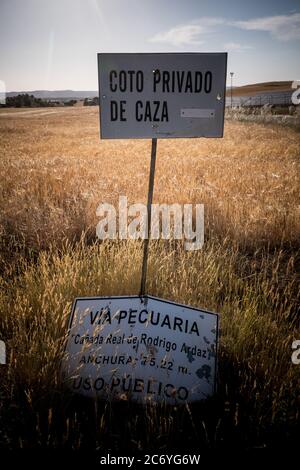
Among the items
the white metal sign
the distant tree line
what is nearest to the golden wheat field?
the white metal sign

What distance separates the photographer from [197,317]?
2234mm

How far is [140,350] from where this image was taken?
6.87ft

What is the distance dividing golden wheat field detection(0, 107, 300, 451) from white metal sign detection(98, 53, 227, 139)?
116cm

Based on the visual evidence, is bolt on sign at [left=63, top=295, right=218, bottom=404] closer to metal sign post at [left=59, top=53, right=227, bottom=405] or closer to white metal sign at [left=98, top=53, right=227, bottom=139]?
metal sign post at [left=59, top=53, right=227, bottom=405]

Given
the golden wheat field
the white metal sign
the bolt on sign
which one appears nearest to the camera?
the golden wheat field

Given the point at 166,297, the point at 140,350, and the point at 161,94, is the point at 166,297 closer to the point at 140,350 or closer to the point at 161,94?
the point at 140,350

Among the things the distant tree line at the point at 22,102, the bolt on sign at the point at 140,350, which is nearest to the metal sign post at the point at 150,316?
the bolt on sign at the point at 140,350

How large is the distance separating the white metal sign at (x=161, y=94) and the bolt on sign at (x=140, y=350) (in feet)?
3.78

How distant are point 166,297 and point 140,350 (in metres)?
0.74

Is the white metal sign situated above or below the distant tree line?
below

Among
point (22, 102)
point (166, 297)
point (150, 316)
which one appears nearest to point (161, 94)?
point (150, 316)

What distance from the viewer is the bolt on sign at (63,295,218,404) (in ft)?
6.51
